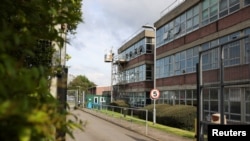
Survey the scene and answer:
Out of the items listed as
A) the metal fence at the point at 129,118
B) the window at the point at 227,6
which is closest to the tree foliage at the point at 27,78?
the metal fence at the point at 129,118

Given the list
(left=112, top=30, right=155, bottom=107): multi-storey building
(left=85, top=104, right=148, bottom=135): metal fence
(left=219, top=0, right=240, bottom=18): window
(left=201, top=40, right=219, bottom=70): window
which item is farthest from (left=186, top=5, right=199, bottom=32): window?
(left=201, top=40, right=219, bottom=70): window

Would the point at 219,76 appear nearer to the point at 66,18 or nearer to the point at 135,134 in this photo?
the point at 66,18

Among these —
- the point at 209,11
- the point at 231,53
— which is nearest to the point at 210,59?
the point at 231,53

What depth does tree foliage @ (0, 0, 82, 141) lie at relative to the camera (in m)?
1.49

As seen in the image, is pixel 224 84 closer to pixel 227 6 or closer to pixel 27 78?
pixel 27 78

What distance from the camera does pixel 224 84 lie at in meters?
7.47

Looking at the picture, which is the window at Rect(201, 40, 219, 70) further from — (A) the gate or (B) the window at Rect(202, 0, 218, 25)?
(B) the window at Rect(202, 0, 218, 25)

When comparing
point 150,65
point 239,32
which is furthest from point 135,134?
point 150,65

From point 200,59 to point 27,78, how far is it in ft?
23.4

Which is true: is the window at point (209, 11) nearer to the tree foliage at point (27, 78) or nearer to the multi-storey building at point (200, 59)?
the multi-storey building at point (200, 59)

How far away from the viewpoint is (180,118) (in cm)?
2839

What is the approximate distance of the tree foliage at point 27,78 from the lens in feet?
4.89

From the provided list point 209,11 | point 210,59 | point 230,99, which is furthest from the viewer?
point 209,11

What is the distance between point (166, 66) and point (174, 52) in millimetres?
3188
